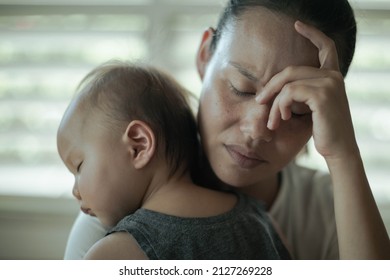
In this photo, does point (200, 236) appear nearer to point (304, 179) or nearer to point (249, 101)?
point (249, 101)

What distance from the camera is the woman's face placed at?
2.26 feet

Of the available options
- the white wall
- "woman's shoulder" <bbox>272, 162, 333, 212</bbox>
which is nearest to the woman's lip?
"woman's shoulder" <bbox>272, 162, 333, 212</bbox>

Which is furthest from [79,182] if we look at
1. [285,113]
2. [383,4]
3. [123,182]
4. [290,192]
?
[383,4]

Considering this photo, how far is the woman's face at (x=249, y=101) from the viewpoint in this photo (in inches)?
27.1

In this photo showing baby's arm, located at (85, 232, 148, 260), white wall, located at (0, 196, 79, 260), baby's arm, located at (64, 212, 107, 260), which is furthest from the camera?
white wall, located at (0, 196, 79, 260)

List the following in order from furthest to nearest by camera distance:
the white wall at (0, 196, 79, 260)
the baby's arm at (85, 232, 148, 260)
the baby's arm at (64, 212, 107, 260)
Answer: the white wall at (0, 196, 79, 260), the baby's arm at (64, 212, 107, 260), the baby's arm at (85, 232, 148, 260)

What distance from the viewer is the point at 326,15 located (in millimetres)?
715

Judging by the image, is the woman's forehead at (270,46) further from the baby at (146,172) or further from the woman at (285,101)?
the baby at (146,172)

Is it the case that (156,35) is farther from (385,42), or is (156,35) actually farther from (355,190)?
(355,190)

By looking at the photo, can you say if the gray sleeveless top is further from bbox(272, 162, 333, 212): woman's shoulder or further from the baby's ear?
bbox(272, 162, 333, 212): woman's shoulder

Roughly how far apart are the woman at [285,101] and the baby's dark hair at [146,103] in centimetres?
4

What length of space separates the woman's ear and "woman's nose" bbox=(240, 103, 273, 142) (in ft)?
0.54

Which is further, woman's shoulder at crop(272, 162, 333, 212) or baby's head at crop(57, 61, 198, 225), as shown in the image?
woman's shoulder at crop(272, 162, 333, 212)

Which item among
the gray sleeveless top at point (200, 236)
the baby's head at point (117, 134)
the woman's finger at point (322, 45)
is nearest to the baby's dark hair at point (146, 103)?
the baby's head at point (117, 134)
